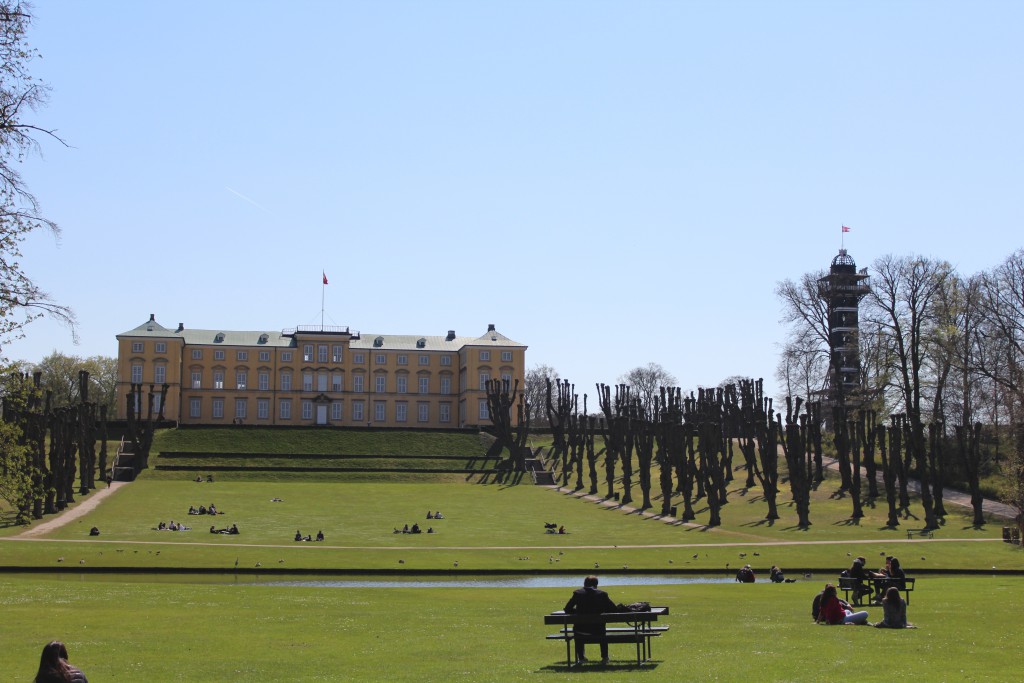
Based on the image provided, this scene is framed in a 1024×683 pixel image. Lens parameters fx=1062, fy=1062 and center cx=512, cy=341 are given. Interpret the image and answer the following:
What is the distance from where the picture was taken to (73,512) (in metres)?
51.0

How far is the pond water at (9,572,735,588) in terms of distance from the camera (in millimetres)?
28844

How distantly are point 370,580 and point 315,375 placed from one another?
84.5 meters

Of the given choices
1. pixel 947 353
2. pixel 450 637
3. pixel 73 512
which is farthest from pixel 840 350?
pixel 450 637

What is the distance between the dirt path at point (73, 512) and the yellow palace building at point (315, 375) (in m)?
42.6

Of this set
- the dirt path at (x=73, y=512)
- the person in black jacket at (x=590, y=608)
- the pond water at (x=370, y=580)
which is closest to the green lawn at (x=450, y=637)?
the person in black jacket at (x=590, y=608)

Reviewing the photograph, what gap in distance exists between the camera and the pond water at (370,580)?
1136 inches

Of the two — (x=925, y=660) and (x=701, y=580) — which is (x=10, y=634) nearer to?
(x=925, y=660)

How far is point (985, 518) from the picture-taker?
164 feet

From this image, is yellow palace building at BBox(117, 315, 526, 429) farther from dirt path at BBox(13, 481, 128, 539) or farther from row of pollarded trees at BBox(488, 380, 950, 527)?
dirt path at BBox(13, 481, 128, 539)

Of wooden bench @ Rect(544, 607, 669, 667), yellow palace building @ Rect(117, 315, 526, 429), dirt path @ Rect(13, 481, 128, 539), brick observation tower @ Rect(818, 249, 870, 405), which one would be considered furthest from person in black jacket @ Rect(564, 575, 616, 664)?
yellow palace building @ Rect(117, 315, 526, 429)

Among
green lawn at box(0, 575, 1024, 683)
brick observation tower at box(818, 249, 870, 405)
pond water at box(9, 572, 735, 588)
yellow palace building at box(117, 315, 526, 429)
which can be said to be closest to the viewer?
green lawn at box(0, 575, 1024, 683)

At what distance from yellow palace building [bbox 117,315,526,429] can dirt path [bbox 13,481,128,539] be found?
42551 mm

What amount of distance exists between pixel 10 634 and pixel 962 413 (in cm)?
5840

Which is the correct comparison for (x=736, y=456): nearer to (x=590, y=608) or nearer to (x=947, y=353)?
(x=947, y=353)
